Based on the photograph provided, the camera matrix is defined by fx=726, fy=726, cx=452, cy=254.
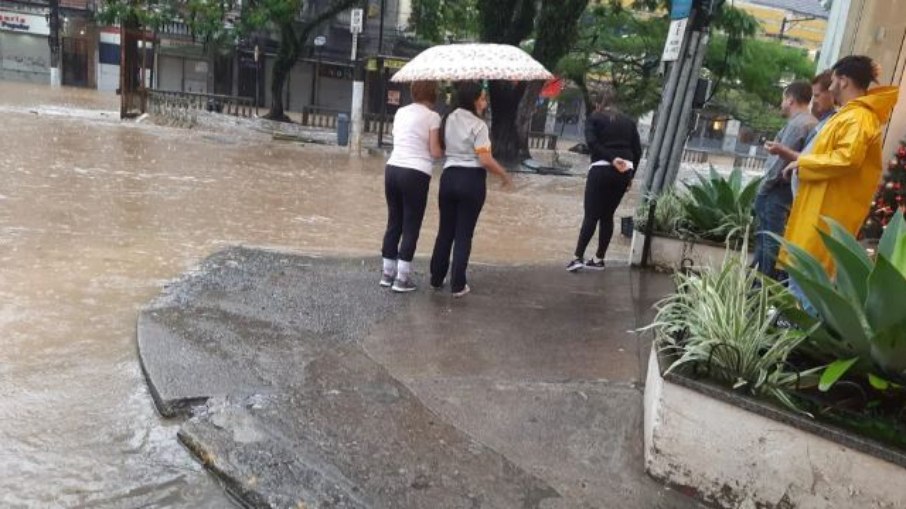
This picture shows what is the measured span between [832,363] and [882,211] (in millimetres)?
4532

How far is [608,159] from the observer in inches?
252

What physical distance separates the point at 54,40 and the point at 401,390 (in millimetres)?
42373

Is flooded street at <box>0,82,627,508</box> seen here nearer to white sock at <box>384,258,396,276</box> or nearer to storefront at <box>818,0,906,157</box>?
white sock at <box>384,258,396,276</box>

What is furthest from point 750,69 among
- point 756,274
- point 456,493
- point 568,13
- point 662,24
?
point 456,493

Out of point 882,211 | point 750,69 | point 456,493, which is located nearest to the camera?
point 456,493

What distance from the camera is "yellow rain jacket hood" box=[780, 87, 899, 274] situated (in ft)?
13.4

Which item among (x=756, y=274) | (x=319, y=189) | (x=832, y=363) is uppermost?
(x=756, y=274)

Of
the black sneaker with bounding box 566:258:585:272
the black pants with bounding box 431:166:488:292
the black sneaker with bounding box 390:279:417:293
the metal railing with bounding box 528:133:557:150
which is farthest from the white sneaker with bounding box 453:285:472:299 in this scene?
the metal railing with bounding box 528:133:557:150

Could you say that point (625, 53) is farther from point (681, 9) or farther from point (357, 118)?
point (681, 9)

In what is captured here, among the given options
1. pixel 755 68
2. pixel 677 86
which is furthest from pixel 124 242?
pixel 755 68

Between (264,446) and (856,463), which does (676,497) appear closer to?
(856,463)

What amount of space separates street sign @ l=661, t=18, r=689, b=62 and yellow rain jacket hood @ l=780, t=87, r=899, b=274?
3.57 m

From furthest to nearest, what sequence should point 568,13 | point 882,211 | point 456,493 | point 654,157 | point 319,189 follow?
1. point 568,13
2. point 319,189
3. point 654,157
4. point 882,211
5. point 456,493

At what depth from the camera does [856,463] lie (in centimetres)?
273
